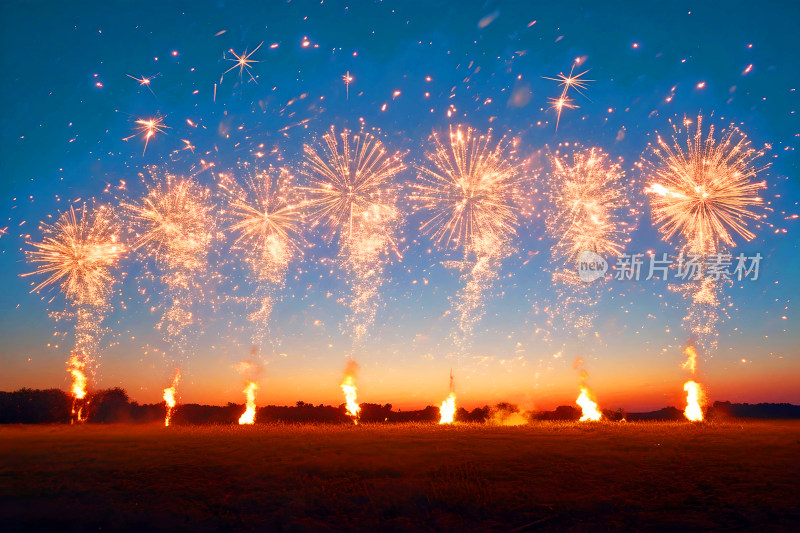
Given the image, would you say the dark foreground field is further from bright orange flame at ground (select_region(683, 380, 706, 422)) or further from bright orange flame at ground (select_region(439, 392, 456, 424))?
bright orange flame at ground (select_region(439, 392, 456, 424))

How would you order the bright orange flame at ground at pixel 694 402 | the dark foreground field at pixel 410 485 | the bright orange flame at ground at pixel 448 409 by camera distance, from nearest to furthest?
the dark foreground field at pixel 410 485, the bright orange flame at ground at pixel 694 402, the bright orange flame at ground at pixel 448 409

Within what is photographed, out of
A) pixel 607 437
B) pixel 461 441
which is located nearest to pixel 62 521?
pixel 461 441

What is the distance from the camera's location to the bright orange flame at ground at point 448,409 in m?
36.7

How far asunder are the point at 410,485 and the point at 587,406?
1081 inches

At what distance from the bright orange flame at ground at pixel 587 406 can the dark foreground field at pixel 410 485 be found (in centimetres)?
1521

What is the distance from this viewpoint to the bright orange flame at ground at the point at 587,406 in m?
35.7

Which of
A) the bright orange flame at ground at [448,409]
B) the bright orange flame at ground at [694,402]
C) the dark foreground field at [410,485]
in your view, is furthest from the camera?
the bright orange flame at ground at [448,409]

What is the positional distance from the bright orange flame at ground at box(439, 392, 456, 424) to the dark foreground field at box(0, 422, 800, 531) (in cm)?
1632

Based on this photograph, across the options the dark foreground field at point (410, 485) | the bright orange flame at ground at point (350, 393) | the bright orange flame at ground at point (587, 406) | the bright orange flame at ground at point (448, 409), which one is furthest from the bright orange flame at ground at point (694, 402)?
the bright orange flame at ground at point (350, 393)

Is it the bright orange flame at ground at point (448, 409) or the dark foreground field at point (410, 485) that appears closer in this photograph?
the dark foreground field at point (410, 485)

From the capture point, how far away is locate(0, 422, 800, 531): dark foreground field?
1116 cm

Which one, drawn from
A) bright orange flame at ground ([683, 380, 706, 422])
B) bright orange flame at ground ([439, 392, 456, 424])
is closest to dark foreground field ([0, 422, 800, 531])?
bright orange flame at ground ([683, 380, 706, 422])

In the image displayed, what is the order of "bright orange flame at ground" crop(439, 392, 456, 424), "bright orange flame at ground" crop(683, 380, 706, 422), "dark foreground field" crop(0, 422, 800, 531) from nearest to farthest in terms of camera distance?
1. "dark foreground field" crop(0, 422, 800, 531)
2. "bright orange flame at ground" crop(683, 380, 706, 422)
3. "bright orange flame at ground" crop(439, 392, 456, 424)

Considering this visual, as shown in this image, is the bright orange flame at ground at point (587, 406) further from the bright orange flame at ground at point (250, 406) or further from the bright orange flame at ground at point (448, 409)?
the bright orange flame at ground at point (250, 406)
